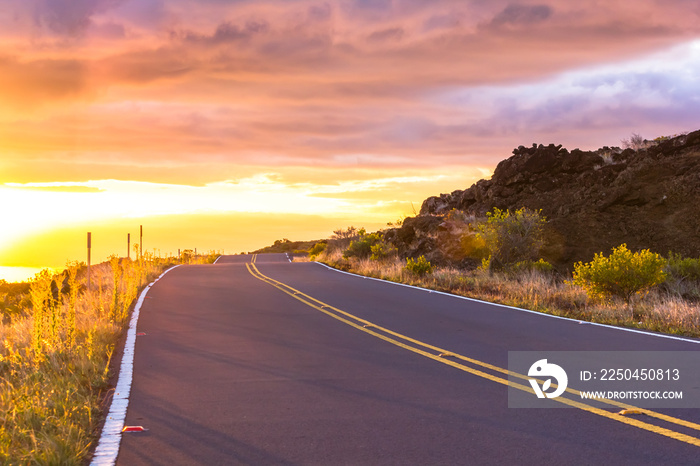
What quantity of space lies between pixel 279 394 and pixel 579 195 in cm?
3195

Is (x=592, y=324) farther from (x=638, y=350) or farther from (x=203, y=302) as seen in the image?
(x=203, y=302)

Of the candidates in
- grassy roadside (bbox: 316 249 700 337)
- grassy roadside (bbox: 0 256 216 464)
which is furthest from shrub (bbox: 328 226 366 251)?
grassy roadside (bbox: 0 256 216 464)

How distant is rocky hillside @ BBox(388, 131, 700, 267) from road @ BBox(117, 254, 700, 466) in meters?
18.4

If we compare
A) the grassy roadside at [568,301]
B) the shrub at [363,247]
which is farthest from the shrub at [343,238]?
the grassy roadside at [568,301]

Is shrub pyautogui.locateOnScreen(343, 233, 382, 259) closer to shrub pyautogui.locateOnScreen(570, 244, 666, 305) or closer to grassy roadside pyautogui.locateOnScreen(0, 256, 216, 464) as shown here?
shrub pyautogui.locateOnScreen(570, 244, 666, 305)

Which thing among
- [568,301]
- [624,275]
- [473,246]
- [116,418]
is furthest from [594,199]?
[116,418]

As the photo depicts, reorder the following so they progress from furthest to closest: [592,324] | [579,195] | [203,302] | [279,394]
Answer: [579,195] → [203,302] → [592,324] → [279,394]

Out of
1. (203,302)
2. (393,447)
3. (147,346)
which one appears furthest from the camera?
(203,302)

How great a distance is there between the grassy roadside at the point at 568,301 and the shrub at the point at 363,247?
11.4m

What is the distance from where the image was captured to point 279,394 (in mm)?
7582

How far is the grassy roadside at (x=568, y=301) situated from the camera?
507 inches

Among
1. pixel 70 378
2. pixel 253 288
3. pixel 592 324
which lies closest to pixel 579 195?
pixel 253 288

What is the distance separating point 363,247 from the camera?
4016cm

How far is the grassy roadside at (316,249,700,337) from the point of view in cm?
1288
